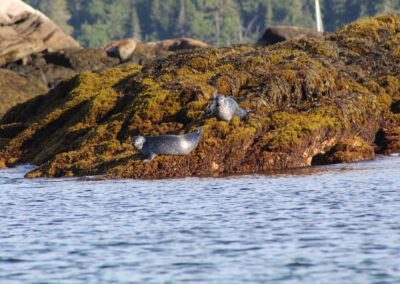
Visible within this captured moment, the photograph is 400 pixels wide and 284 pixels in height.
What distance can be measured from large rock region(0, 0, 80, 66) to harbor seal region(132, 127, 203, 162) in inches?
1366

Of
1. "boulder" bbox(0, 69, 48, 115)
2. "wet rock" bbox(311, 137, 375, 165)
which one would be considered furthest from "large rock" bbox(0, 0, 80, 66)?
"wet rock" bbox(311, 137, 375, 165)

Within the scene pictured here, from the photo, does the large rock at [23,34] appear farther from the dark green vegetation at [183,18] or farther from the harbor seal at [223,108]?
the dark green vegetation at [183,18]

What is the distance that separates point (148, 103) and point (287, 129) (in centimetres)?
398

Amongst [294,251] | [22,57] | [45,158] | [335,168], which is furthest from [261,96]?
[22,57]

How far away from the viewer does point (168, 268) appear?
626cm

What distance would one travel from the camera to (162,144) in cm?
1330

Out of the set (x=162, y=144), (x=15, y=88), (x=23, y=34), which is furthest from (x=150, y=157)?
(x=23, y=34)

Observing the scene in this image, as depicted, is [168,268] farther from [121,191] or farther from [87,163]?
[87,163]

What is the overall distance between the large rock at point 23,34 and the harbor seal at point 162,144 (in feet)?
114

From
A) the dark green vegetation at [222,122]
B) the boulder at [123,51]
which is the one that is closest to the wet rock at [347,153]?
the dark green vegetation at [222,122]

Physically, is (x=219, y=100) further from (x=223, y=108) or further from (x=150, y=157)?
(x=150, y=157)

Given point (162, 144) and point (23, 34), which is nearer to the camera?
point (162, 144)

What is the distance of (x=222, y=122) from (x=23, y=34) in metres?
38.9

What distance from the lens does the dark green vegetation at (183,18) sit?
111 metres
